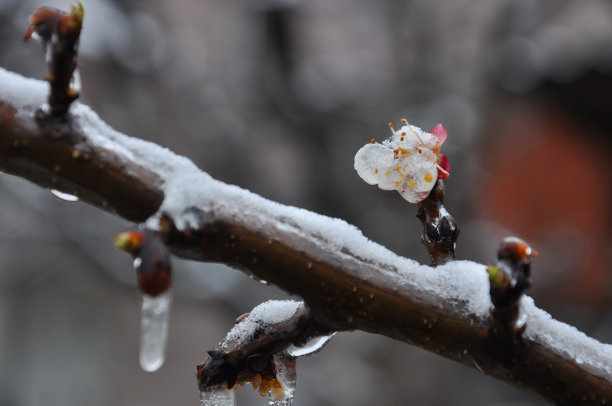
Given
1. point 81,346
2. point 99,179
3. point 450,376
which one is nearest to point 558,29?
point 450,376

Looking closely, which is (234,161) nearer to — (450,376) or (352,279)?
(450,376)

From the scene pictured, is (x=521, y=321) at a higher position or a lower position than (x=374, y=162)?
lower

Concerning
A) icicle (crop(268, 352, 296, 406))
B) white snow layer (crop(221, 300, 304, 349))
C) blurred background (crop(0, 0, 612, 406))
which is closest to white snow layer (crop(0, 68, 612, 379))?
white snow layer (crop(221, 300, 304, 349))

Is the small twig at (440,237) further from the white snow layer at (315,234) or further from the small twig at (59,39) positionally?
the small twig at (59,39)

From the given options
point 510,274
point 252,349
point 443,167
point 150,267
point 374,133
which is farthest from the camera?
point 374,133

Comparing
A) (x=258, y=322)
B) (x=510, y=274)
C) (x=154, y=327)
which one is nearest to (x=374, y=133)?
(x=258, y=322)

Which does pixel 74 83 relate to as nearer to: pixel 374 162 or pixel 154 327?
pixel 154 327
